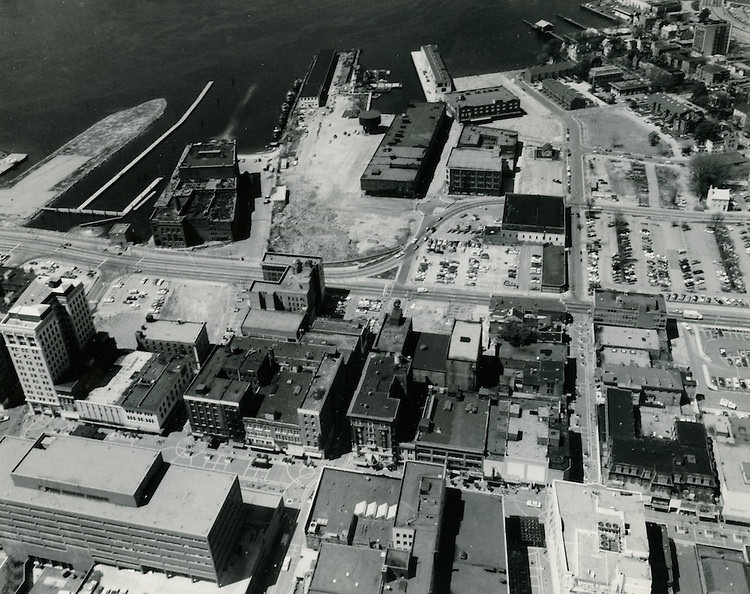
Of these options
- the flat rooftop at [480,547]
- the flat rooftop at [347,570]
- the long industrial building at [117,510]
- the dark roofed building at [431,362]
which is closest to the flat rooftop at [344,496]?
the flat rooftop at [347,570]

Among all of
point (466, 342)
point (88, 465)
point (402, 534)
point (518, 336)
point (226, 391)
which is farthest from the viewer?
point (518, 336)

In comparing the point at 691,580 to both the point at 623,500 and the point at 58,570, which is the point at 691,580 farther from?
the point at 58,570

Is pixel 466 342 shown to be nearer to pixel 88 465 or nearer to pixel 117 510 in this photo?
pixel 117 510

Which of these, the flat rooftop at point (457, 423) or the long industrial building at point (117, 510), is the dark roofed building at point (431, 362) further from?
the long industrial building at point (117, 510)

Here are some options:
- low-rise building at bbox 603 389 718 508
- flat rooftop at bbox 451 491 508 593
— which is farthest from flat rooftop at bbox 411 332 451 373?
low-rise building at bbox 603 389 718 508

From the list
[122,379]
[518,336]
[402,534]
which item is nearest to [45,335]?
[122,379]
